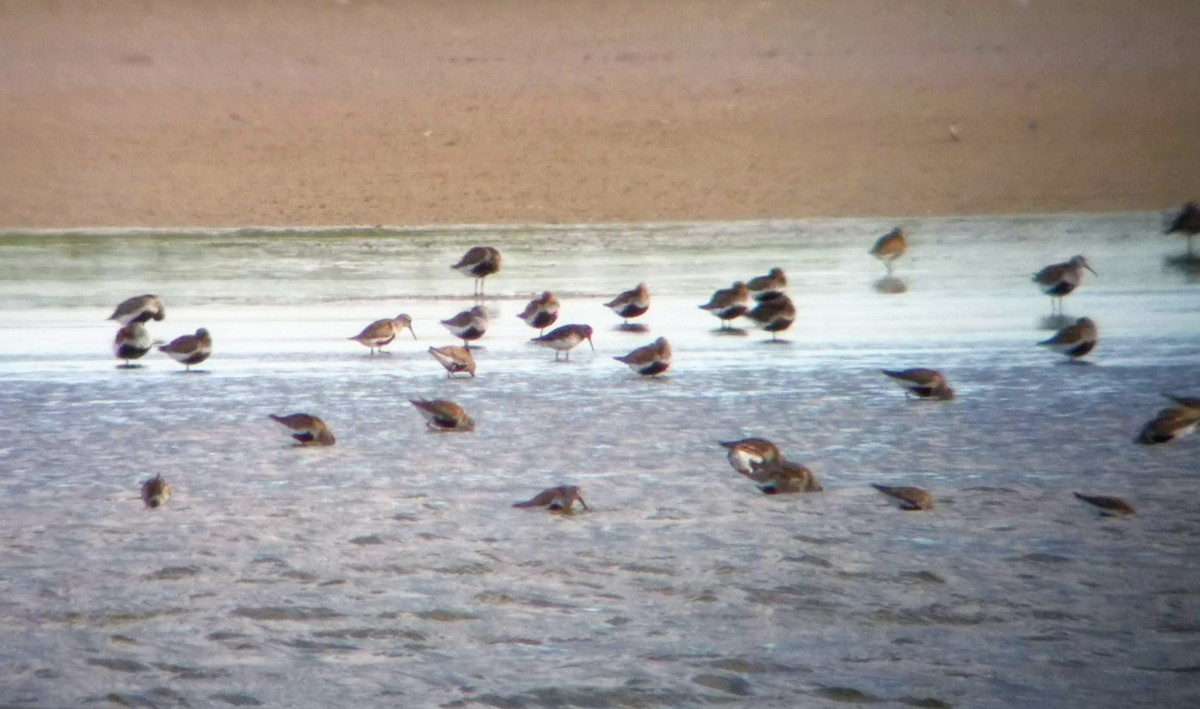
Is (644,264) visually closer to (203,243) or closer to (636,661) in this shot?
(203,243)

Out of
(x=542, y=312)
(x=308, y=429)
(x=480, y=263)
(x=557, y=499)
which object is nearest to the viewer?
(x=557, y=499)

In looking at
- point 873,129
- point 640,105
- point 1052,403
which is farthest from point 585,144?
point 1052,403

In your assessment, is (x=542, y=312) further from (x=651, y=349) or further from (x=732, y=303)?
(x=651, y=349)

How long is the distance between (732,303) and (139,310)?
12.8 feet

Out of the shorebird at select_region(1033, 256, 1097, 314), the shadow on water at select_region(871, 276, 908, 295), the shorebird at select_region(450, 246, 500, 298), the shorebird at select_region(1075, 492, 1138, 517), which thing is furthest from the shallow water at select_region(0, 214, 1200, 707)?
the shorebird at select_region(450, 246, 500, 298)

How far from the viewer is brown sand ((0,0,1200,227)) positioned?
23.1 m

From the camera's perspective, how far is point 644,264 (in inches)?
685

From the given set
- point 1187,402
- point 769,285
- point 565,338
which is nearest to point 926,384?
point 1187,402

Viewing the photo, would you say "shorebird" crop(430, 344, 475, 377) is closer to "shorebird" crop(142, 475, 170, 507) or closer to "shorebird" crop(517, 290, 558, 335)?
"shorebird" crop(517, 290, 558, 335)

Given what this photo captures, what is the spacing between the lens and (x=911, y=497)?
22.1ft

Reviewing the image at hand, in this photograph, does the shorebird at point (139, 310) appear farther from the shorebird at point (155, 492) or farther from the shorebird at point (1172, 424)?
the shorebird at point (1172, 424)

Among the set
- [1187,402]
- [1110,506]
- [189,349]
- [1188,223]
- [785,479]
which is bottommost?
[1110,506]

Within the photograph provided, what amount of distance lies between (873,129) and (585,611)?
2155 cm

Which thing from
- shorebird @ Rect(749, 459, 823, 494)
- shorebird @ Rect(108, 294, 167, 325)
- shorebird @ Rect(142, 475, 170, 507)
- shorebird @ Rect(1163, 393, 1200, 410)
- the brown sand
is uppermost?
the brown sand
